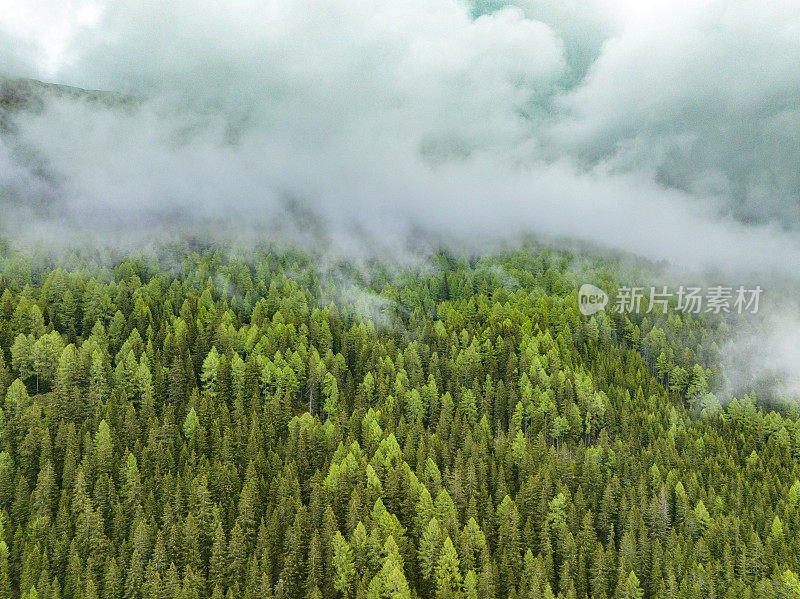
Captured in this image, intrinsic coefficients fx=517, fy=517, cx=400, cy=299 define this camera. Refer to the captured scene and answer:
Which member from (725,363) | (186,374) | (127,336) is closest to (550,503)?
(186,374)

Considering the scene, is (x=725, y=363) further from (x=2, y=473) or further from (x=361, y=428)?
(x=2, y=473)

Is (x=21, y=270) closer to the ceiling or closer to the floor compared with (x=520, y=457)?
closer to the ceiling

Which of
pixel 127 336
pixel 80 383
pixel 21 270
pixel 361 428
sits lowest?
pixel 361 428

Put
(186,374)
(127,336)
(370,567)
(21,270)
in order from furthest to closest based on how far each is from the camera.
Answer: (21,270) → (127,336) → (186,374) → (370,567)

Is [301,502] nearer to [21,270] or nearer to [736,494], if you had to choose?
[736,494]

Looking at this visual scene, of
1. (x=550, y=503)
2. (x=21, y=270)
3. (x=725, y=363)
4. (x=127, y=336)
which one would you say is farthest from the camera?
(x=725, y=363)

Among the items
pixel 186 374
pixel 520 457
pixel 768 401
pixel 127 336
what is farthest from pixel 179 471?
pixel 768 401

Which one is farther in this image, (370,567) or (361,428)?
(361,428)
